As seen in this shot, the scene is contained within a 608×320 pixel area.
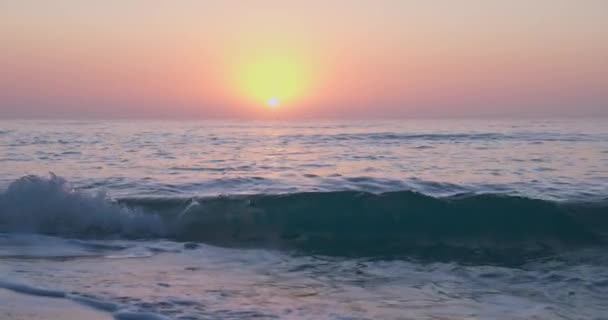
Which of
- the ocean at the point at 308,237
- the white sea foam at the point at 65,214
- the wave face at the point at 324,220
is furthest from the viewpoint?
the white sea foam at the point at 65,214

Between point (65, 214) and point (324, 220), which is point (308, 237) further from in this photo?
point (65, 214)

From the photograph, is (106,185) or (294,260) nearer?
(294,260)

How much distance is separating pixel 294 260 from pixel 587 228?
17.7ft

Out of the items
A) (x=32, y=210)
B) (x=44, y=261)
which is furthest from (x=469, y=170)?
(x=44, y=261)

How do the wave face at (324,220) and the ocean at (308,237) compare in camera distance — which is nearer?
the ocean at (308,237)

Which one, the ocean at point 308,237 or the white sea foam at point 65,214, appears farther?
the white sea foam at point 65,214

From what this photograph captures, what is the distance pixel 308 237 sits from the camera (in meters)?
11.0

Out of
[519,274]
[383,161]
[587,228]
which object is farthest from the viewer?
[383,161]

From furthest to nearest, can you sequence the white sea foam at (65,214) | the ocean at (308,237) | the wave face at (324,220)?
the white sea foam at (65,214) → the wave face at (324,220) → the ocean at (308,237)

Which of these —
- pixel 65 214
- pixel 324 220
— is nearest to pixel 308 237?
pixel 324 220

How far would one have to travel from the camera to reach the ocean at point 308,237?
6512 millimetres

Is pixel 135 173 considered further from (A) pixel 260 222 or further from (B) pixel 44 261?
(B) pixel 44 261

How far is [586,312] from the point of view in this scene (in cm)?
614

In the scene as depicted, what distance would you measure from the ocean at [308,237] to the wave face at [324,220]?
0.03 metres
